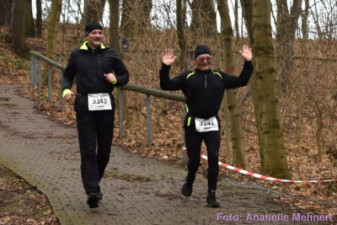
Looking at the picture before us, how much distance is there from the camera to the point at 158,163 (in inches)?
411

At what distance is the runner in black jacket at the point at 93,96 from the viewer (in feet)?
22.4

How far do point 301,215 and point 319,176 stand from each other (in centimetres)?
521

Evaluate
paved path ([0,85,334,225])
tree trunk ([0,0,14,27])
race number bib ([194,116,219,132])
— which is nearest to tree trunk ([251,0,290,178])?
paved path ([0,85,334,225])

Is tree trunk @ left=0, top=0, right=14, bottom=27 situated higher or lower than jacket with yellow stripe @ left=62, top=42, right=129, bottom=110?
higher

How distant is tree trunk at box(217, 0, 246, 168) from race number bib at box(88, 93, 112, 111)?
4546mm

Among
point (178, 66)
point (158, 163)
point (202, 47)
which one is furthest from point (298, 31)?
point (202, 47)

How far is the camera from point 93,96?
684 centimetres

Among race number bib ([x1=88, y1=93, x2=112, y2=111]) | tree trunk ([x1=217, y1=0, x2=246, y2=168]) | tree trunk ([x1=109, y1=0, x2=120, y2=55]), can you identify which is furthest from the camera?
tree trunk ([x1=109, y1=0, x2=120, y2=55])

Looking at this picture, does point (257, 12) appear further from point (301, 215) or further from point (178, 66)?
point (178, 66)

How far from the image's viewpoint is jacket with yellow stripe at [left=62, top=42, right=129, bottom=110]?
6887 millimetres

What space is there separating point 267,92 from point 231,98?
2.25m

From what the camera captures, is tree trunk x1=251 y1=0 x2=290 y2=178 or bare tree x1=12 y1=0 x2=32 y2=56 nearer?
tree trunk x1=251 y1=0 x2=290 y2=178

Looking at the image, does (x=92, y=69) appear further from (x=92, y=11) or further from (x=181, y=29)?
(x=92, y=11)

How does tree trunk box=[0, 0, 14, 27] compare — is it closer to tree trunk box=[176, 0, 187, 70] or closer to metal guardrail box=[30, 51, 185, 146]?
metal guardrail box=[30, 51, 185, 146]
